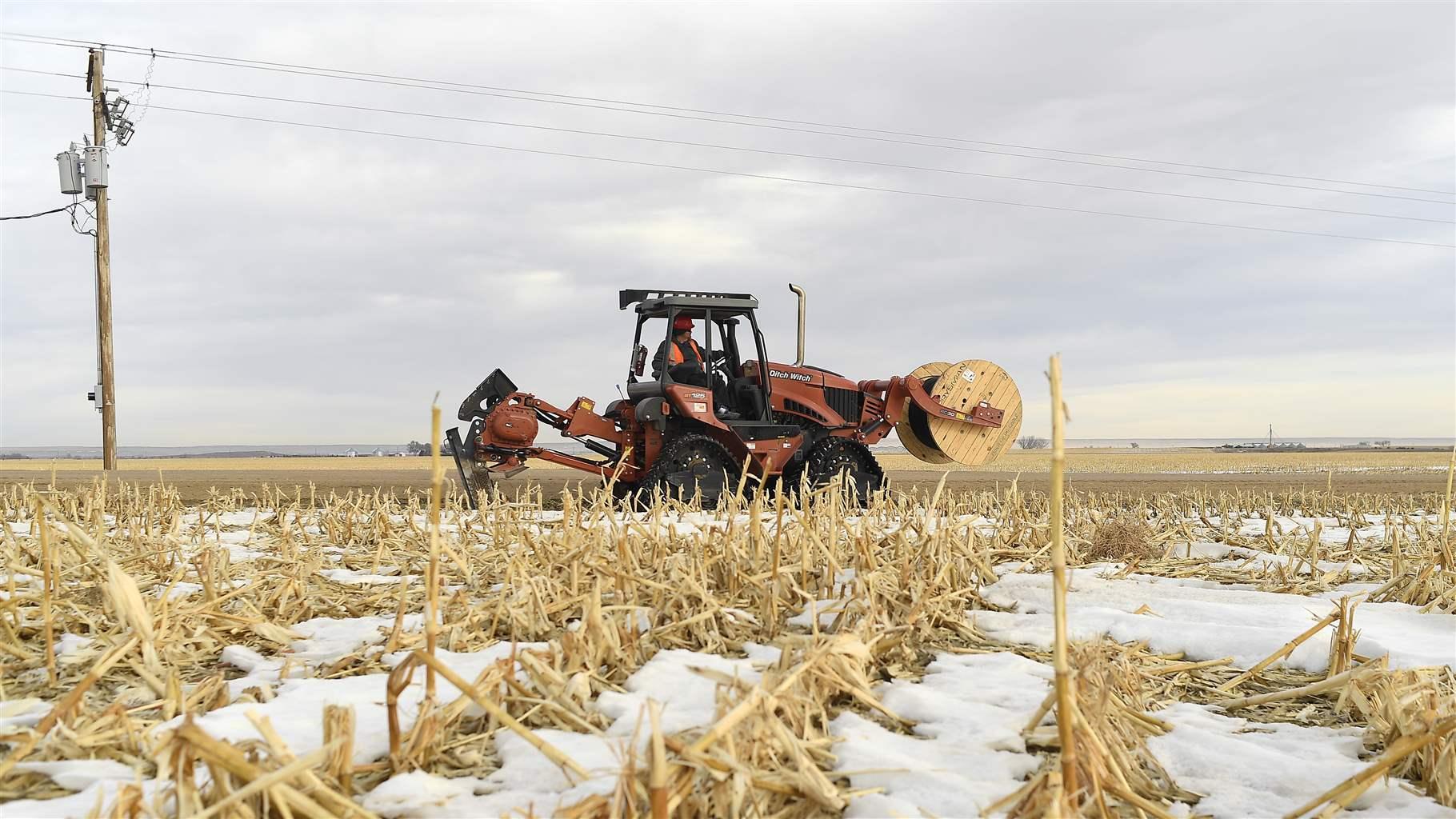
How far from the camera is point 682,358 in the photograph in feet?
35.8

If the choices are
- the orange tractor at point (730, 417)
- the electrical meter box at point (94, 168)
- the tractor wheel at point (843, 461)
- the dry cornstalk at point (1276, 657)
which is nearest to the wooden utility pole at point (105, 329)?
the electrical meter box at point (94, 168)

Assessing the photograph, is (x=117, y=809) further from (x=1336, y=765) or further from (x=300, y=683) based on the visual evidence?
(x=1336, y=765)

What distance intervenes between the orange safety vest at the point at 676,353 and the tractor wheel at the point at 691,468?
98cm

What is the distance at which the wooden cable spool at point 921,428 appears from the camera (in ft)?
41.1

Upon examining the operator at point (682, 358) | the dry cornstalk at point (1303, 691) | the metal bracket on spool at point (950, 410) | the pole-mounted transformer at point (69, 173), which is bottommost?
the dry cornstalk at point (1303, 691)

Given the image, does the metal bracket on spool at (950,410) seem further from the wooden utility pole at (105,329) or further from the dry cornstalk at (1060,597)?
the wooden utility pole at (105,329)

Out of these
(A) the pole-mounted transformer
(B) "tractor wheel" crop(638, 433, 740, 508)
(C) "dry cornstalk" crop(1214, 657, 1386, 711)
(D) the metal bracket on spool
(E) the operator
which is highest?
(A) the pole-mounted transformer

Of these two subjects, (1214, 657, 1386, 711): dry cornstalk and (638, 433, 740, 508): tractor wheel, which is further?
(638, 433, 740, 508): tractor wheel

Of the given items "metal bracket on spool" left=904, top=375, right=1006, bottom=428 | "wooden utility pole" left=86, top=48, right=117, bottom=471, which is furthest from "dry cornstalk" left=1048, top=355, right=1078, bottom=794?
"wooden utility pole" left=86, top=48, right=117, bottom=471

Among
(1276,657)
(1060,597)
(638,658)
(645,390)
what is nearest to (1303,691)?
(1276,657)

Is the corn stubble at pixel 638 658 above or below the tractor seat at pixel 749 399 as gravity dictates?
below

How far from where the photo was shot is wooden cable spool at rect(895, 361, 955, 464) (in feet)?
41.1

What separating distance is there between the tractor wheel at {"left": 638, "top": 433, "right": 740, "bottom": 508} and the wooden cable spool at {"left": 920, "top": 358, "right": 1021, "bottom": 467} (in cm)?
329

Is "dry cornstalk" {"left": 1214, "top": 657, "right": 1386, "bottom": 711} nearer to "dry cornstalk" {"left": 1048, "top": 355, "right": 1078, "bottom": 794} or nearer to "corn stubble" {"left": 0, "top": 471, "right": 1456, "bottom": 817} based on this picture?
"corn stubble" {"left": 0, "top": 471, "right": 1456, "bottom": 817}
